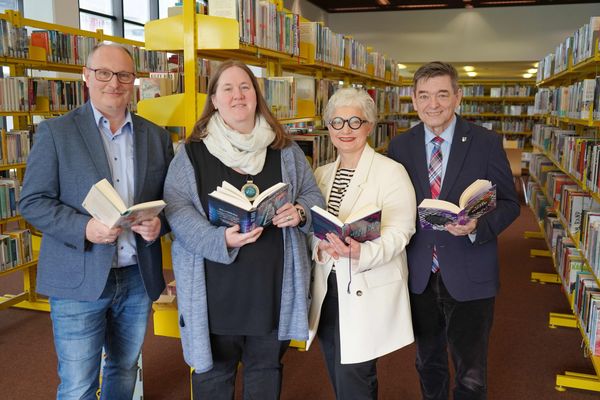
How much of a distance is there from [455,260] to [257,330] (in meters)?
0.87

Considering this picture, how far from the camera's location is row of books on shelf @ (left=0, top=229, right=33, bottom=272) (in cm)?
457

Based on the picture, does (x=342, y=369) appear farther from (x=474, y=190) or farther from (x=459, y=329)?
(x=474, y=190)

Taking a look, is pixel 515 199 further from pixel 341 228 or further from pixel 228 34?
pixel 228 34

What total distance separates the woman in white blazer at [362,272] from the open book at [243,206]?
0.97 feet

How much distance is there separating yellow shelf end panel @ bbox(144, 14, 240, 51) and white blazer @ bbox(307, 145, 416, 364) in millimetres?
1112

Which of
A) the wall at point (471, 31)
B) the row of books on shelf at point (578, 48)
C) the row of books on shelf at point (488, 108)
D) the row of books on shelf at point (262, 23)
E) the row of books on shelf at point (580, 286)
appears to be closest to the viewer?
the row of books on shelf at point (262, 23)

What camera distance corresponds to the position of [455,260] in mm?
2336

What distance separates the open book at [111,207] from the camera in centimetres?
183

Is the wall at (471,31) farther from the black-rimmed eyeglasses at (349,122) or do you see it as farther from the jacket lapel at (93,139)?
the jacket lapel at (93,139)

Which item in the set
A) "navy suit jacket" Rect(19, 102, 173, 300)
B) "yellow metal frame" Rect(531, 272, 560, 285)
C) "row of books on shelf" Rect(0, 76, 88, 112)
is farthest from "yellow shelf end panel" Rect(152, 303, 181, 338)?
"yellow metal frame" Rect(531, 272, 560, 285)

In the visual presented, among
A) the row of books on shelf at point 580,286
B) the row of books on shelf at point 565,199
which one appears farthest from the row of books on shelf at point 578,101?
the row of books on shelf at point 580,286

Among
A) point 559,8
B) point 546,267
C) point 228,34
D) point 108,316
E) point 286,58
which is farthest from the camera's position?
point 559,8

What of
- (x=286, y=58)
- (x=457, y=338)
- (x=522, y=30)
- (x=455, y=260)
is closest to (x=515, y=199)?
(x=455, y=260)

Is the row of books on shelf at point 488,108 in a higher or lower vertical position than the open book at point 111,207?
higher
